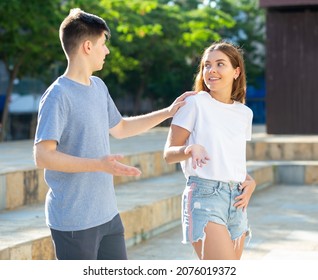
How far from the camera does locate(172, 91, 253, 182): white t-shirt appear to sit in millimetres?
3752

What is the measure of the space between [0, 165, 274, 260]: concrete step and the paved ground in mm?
130

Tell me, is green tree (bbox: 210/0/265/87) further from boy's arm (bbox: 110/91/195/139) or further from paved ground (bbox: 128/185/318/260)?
boy's arm (bbox: 110/91/195/139)

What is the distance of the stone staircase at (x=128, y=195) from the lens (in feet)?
19.2

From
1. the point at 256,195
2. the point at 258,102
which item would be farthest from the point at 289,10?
the point at 258,102

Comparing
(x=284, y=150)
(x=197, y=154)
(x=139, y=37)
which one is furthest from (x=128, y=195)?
(x=139, y=37)

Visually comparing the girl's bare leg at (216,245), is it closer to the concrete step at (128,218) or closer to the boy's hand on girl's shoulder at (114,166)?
the boy's hand on girl's shoulder at (114,166)

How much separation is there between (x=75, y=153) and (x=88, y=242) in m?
0.37

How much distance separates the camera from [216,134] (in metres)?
3.76

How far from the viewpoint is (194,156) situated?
11.6ft

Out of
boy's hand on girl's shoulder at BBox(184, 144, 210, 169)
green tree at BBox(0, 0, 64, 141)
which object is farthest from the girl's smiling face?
green tree at BBox(0, 0, 64, 141)

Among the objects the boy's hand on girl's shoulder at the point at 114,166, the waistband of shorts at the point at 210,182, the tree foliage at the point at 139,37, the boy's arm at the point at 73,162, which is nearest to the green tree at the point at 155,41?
the tree foliage at the point at 139,37

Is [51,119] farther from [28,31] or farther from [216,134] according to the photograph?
[28,31]

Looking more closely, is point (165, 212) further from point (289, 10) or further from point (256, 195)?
point (289, 10)

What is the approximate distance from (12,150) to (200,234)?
8.18 meters
